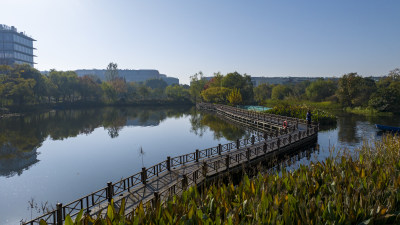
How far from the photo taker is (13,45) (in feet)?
397

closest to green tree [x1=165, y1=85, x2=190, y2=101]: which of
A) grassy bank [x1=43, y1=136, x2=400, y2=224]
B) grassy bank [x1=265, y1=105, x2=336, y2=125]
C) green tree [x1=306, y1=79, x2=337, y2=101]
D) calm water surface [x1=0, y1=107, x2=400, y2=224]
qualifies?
green tree [x1=306, y1=79, x2=337, y2=101]

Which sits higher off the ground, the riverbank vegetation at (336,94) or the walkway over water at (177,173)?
the riverbank vegetation at (336,94)

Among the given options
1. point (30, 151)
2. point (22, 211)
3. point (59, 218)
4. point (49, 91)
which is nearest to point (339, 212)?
point (59, 218)

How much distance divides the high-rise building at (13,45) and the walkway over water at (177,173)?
12989 cm

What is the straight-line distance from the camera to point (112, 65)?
117 m

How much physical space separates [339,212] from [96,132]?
38.4 meters

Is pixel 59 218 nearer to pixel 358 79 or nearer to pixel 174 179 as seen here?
pixel 174 179

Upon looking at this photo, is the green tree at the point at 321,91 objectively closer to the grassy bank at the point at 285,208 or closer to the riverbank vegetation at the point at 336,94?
the riverbank vegetation at the point at 336,94

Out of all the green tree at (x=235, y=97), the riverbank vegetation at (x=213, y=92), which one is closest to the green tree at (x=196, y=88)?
the riverbank vegetation at (x=213, y=92)

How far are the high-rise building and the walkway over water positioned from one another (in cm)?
12989

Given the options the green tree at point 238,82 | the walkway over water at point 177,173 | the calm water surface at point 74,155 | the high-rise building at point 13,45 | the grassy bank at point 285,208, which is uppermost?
the high-rise building at point 13,45

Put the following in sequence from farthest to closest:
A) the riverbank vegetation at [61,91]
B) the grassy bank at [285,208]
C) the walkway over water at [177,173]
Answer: the riverbank vegetation at [61,91]
the walkway over water at [177,173]
the grassy bank at [285,208]

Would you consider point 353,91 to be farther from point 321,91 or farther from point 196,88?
point 196,88

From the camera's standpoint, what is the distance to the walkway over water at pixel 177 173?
10.8 m
